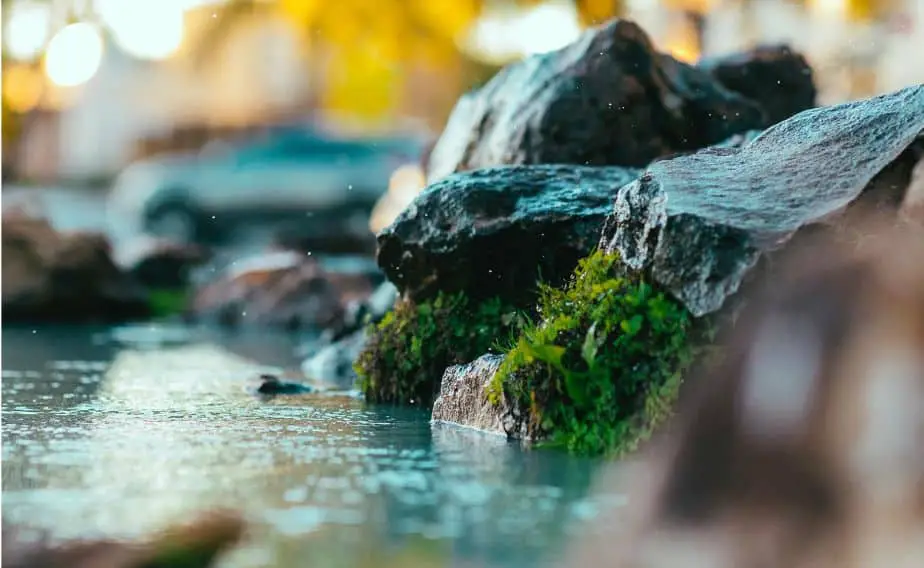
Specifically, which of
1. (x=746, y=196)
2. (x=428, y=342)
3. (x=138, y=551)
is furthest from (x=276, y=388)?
(x=138, y=551)

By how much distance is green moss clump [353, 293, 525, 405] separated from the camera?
303 inches

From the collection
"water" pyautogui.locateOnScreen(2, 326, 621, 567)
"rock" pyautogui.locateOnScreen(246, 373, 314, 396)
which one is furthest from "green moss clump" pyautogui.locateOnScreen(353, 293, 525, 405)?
"rock" pyautogui.locateOnScreen(246, 373, 314, 396)

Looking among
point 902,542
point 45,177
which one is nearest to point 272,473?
point 902,542

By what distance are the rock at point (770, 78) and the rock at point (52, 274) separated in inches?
282

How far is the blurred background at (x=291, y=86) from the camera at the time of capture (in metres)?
18.1

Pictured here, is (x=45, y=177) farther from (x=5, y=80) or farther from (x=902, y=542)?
(x=902, y=542)

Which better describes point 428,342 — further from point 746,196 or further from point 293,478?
point 293,478

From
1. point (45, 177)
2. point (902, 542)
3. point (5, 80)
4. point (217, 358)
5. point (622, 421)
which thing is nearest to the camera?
point (902, 542)

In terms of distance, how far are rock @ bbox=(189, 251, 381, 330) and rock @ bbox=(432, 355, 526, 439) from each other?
7.88 m

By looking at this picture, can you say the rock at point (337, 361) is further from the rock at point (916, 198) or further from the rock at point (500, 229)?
the rock at point (916, 198)

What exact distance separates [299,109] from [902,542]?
87.0 ft

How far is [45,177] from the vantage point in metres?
31.7

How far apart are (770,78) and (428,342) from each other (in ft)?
14.8

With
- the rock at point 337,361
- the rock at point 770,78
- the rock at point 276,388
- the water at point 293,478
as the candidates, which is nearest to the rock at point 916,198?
the water at point 293,478
